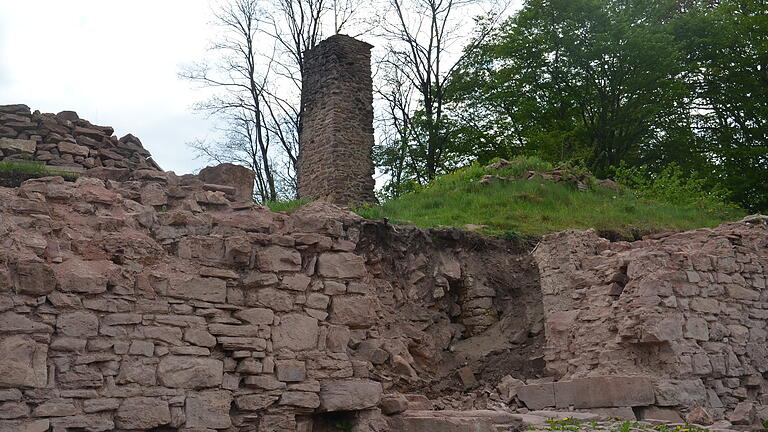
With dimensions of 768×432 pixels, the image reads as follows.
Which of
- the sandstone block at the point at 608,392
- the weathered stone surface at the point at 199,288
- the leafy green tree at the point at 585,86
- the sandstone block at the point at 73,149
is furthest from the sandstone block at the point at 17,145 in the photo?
the leafy green tree at the point at 585,86

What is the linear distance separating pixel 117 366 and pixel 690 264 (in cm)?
750

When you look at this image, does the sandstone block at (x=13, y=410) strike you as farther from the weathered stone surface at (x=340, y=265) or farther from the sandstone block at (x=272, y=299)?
the weathered stone surface at (x=340, y=265)

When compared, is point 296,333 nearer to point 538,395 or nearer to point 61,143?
point 538,395

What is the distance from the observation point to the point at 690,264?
10.0m

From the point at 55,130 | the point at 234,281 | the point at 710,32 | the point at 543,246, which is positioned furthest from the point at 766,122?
the point at 234,281

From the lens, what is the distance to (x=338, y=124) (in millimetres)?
21703

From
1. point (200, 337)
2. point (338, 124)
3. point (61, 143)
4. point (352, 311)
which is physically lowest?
point (200, 337)

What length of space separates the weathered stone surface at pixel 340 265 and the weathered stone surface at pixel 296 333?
1.54 ft

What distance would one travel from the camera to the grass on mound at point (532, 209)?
49.8ft

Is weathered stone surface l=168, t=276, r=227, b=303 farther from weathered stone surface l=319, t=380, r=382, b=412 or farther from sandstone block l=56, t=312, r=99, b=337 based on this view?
weathered stone surface l=319, t=380, r=382, b=412

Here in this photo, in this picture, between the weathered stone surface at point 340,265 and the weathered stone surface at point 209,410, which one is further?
the weathered stone surface at point 340,265

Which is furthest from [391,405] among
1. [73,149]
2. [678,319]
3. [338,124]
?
[338,124]

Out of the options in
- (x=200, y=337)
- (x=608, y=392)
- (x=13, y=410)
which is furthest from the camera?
(x=608, y=392)

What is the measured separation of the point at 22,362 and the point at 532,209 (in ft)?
41.8
